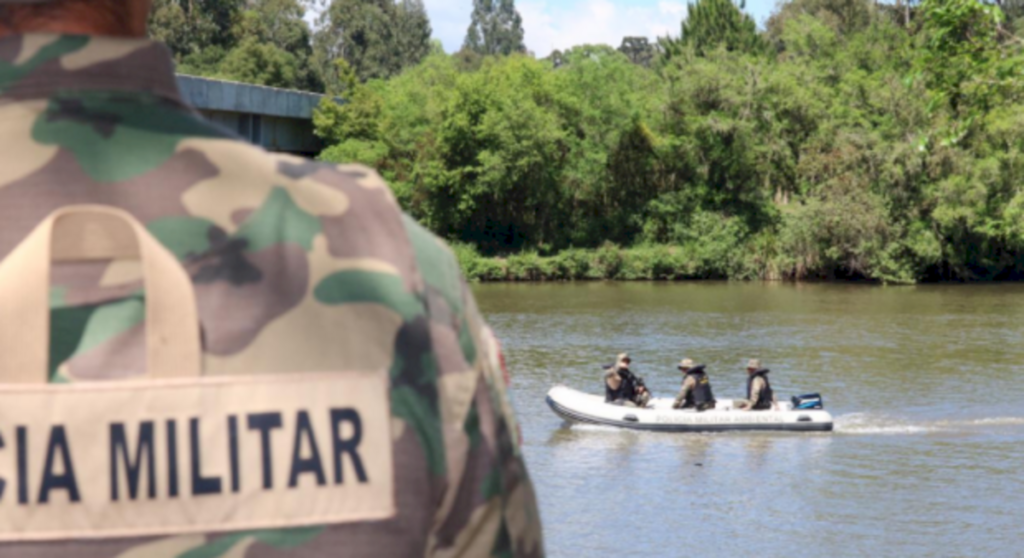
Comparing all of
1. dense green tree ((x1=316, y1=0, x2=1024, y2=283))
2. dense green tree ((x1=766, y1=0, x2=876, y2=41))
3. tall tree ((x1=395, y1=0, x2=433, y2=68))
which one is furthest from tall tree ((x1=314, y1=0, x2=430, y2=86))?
dense green tree ((x1=316, y1=0, x2=1024, y2=283))

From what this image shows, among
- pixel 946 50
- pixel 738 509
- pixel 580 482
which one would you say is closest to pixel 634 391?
pixel 580 482

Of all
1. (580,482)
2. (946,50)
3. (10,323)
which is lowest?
(580,482)

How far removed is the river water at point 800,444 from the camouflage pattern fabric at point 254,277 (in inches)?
550

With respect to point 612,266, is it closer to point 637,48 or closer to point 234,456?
point 234,456

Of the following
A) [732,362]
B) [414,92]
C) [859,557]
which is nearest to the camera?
[859,557]

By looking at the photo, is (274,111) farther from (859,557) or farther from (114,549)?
(114,549)

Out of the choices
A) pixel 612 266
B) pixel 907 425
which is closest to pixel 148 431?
pixel 907 425

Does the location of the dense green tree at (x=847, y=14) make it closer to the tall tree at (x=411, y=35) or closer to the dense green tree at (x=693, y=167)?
the dense green tree at (x=693, y=167)

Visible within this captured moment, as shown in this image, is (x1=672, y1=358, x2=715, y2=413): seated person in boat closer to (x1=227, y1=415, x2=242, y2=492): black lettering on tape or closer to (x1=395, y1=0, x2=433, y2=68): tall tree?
(x1=227, y1=415, x2=242, y2=492): black lettering on tape

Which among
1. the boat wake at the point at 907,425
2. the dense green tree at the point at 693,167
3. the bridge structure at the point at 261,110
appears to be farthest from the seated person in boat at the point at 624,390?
the dense green tree at the point at 693,167

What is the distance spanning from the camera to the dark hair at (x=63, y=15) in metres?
1.16

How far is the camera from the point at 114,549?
1113mm

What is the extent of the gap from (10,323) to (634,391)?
21.3 metres

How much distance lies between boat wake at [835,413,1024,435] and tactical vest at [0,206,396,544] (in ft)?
67.6
